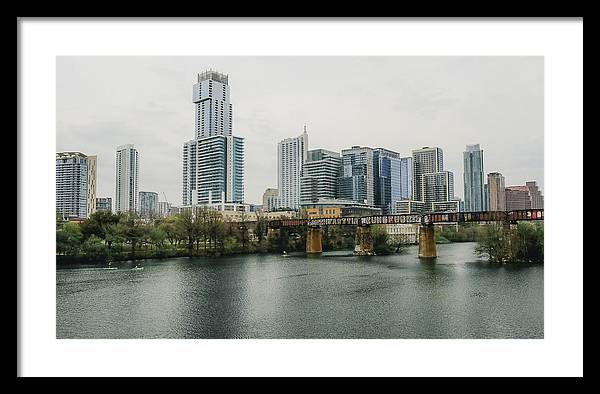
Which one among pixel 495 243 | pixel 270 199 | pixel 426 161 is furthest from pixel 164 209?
pixel 495 243

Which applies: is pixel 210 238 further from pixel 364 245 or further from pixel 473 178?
pixel 473 178

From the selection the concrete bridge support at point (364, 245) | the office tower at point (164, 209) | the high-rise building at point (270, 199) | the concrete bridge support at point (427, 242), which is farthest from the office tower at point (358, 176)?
the office tower at point (164, 209)

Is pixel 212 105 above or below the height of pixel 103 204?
above

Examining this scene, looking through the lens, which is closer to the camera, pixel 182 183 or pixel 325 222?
pixel 182 183
